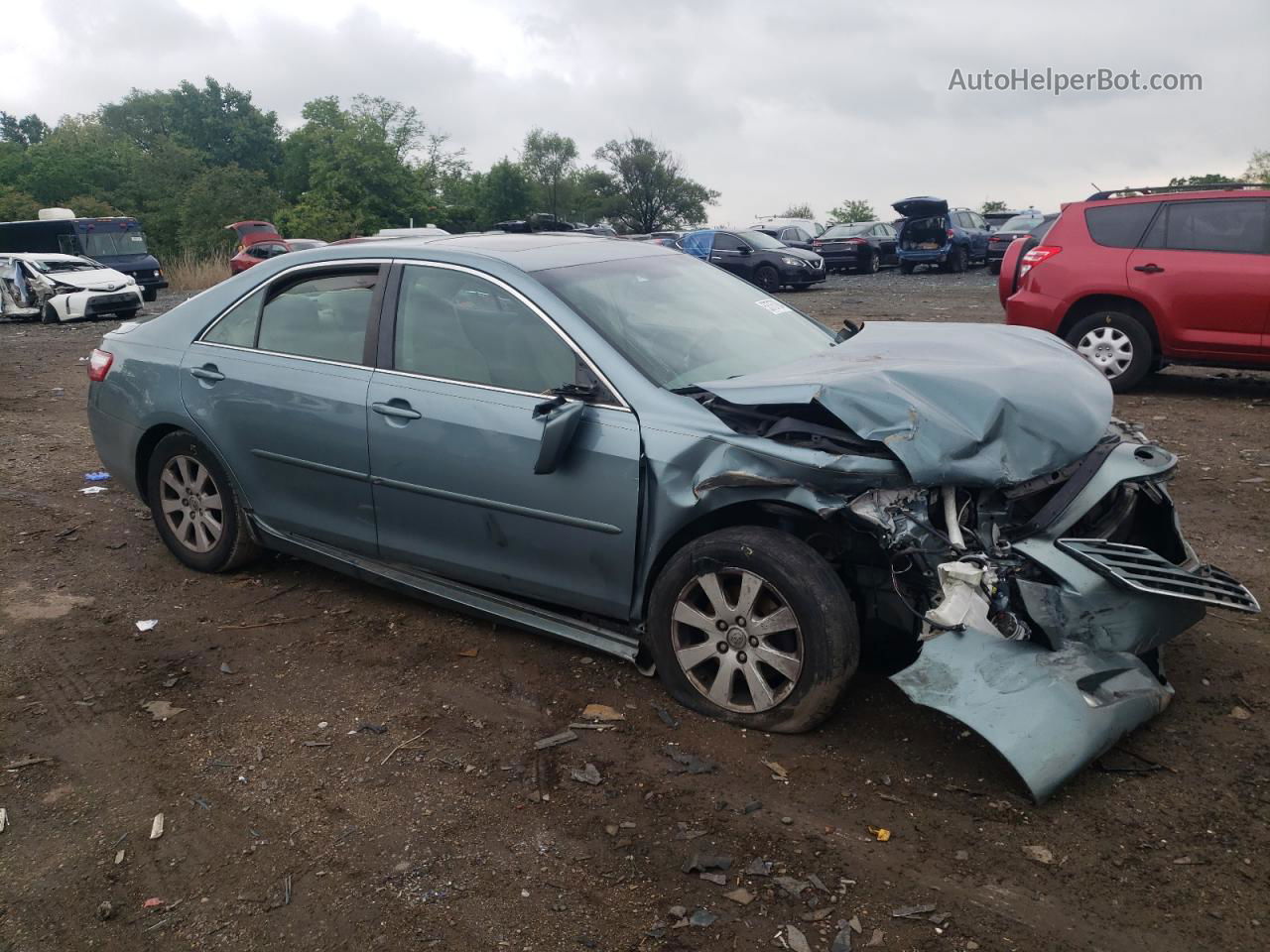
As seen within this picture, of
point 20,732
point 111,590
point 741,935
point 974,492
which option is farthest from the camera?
point 111,590

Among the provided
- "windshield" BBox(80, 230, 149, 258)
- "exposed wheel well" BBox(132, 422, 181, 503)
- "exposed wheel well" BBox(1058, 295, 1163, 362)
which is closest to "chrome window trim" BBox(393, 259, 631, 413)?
"exposed wheel well" BBox(132, 422, 181, 503)

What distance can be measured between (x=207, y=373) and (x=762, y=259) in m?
19.6

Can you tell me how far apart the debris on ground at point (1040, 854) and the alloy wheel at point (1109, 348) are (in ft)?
22.1

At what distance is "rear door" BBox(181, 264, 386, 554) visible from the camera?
4309 mm

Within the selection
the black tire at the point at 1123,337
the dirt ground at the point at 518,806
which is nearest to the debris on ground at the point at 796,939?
the dirt ground at the point at 518,806

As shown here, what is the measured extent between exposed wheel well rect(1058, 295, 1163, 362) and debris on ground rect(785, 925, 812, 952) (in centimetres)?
750

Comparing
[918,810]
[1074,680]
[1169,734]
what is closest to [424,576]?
[918,810]

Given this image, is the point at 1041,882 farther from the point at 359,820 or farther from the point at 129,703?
the point at 129,703

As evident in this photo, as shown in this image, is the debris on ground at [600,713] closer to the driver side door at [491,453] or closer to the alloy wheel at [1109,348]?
the driver side door at [491,453]

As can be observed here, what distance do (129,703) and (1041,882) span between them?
3240 millimetres

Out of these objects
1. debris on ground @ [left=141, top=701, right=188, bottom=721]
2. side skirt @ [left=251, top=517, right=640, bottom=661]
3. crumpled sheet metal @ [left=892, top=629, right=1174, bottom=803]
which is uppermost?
crumpled sheet metal @ [left=892, top=629, right=1174, bottom=803]

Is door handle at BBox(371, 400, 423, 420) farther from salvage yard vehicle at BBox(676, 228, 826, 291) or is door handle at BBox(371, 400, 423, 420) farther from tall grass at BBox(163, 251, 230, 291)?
tall grass at BBox(163, 251, 230, 291)

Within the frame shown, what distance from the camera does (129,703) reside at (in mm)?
3951

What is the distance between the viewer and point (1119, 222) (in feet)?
28.7
